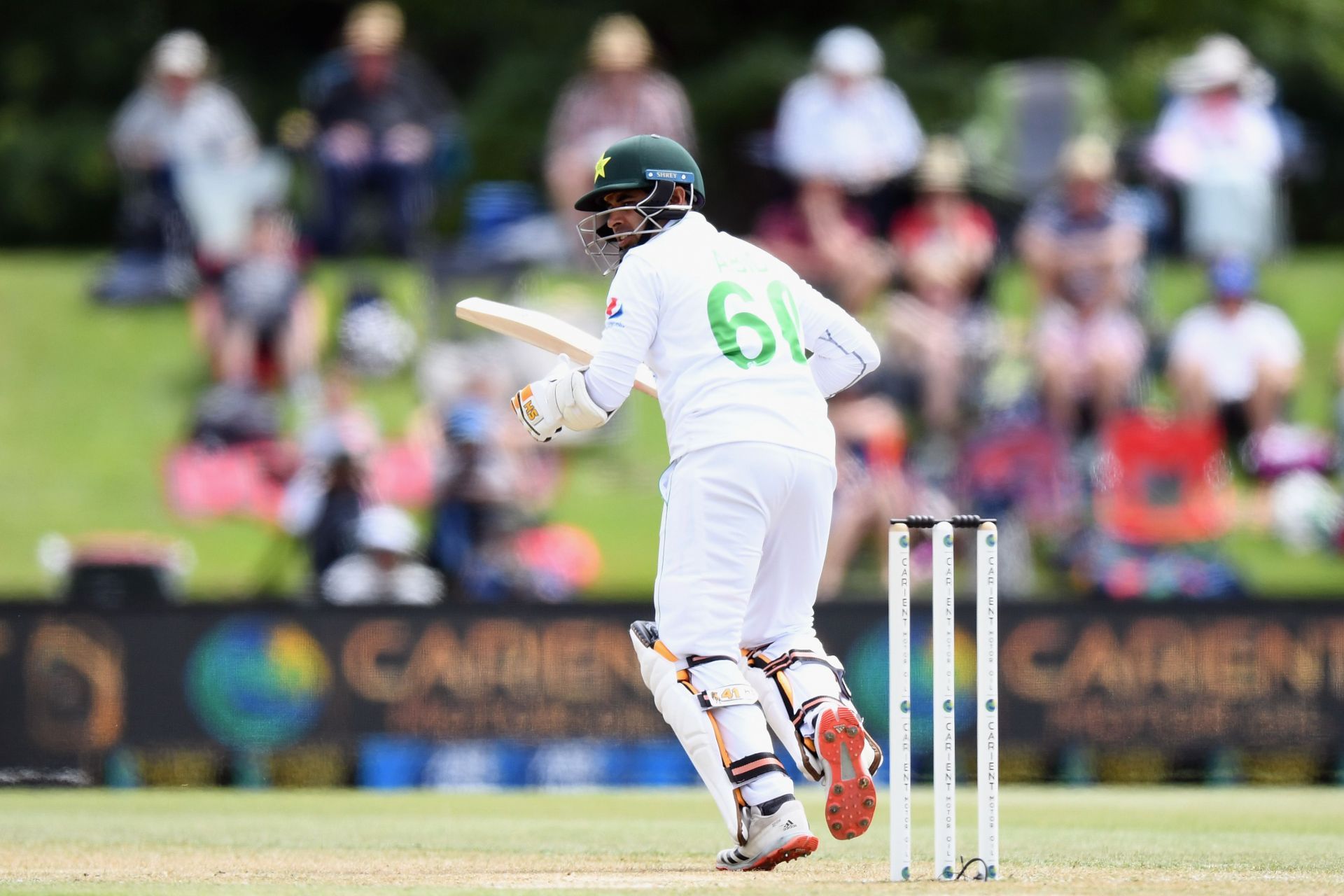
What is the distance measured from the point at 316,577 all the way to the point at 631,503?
276cm

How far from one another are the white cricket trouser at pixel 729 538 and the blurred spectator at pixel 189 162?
33.3 ft

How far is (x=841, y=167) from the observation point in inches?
573

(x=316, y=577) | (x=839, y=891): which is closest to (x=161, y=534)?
(x=316, y=577)

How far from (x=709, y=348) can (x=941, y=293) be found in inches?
333

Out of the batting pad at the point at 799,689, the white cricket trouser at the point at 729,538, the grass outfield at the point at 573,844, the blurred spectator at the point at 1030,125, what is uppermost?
the blurred spectator at the point at 1030,125

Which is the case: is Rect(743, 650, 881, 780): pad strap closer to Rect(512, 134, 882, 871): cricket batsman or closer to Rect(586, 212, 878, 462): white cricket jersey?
Rect(512, 134, 882, 871): cricket batsman

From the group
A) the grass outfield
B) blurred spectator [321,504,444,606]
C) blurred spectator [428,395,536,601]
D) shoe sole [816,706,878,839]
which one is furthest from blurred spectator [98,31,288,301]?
shoe sole [816,706,878,839]

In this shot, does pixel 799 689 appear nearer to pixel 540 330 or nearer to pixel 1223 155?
pixel 540 330

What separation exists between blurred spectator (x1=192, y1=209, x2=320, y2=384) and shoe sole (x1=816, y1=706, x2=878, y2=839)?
9.52m

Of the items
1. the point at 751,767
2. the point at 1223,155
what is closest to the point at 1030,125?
the point at 1223,155

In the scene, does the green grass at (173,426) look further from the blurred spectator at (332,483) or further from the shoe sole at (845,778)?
the shoe sole at (845,778)

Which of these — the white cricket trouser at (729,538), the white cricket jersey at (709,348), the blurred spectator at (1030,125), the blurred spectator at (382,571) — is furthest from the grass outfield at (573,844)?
the blurred spectator at (1030,125)

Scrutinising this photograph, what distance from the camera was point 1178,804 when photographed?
9.02m

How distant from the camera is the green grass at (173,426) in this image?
531 inches
